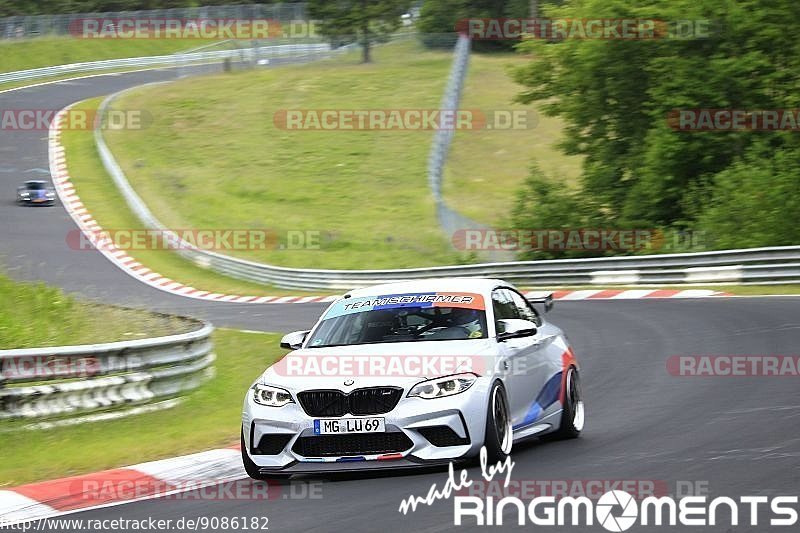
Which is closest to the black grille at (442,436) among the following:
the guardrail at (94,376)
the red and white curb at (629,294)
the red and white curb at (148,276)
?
the guardrail at (94,376)

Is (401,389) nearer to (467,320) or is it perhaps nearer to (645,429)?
(467,320)

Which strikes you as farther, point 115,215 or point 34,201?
point 34,201

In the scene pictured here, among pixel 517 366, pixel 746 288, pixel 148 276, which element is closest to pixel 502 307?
pixel 517 366

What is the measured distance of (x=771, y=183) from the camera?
29.8m

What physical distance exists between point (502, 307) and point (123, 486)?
10.6ft

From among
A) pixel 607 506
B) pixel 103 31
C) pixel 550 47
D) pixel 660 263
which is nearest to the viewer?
pixel 607 506

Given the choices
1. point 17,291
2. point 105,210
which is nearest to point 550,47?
point 105,210

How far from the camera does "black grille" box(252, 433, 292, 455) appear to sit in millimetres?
8714

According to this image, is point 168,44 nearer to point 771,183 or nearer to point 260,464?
point 771,183

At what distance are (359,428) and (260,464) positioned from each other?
0.79 metres

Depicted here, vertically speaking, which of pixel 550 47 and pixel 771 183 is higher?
pixel 550 47

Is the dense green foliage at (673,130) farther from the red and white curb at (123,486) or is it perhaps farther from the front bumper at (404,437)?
the front bumper at (404,437)

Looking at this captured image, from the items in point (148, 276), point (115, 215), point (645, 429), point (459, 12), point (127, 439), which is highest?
point (459, 12)

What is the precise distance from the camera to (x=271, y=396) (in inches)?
351
